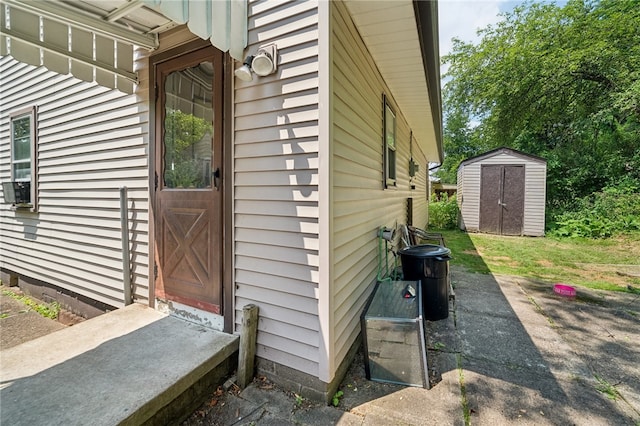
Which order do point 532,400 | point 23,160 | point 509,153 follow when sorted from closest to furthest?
point 532,400 → point 23,160 → point 509,153

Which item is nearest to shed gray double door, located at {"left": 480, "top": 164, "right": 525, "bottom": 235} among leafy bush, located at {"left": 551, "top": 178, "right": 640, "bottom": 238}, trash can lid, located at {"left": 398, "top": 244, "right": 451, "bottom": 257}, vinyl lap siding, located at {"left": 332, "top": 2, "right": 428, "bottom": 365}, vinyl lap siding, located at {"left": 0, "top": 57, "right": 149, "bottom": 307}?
leafy bush, located at {"left": 551, "top": 178, "right": 640, "bottom": 238}

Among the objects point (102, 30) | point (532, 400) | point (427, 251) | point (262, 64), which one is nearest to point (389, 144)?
point (427, 251)

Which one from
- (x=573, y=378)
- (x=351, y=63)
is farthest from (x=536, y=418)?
(x=351, y=63)

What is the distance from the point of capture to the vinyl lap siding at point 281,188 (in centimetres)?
211

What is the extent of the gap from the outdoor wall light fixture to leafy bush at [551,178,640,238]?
10438mm

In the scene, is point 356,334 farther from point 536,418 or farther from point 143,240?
point 143,240

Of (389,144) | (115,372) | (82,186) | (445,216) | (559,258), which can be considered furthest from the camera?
(445,216)

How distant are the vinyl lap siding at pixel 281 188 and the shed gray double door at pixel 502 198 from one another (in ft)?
31.7

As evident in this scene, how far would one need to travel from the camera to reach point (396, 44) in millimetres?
2979

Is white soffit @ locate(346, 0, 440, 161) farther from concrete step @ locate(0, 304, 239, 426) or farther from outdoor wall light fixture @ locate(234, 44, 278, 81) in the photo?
concrete step @ locate(0, 304, 239, 426)

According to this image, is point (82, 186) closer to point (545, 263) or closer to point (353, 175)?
point (353, 175)

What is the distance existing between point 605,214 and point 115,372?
12602 mm

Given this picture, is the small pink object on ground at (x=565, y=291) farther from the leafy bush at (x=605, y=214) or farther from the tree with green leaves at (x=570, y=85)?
the tree with green leaves at (x=570, y=85)

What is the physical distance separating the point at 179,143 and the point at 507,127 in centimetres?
1476
